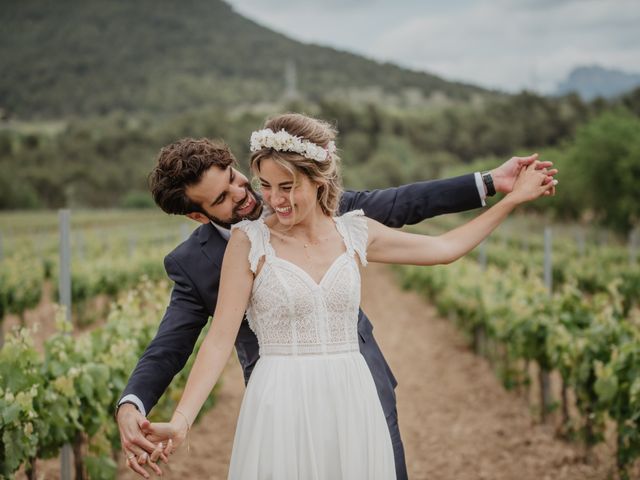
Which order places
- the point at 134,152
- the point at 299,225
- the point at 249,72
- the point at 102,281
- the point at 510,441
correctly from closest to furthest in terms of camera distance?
the point at 299,225
the point at 510,441
the point at 102,281
the point at 134,152
the point at 249,72

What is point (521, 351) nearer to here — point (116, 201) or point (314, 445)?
point (314, 445)

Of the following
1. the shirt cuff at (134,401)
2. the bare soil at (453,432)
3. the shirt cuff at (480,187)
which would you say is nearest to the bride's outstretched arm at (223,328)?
the shirt cuff at (134,401)

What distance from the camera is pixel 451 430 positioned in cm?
681

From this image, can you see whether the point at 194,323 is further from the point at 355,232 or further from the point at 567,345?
the point at 567,345

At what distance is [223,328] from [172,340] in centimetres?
25

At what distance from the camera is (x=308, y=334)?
2439 mm

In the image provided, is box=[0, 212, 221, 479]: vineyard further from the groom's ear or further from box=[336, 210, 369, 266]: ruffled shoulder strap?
box=[336, 210, 369, 266]: ruffled shoulder strap

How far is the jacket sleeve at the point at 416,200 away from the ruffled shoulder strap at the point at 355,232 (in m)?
0.17

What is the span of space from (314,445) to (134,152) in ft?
223

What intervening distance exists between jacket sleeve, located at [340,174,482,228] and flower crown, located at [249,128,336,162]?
1.50ft

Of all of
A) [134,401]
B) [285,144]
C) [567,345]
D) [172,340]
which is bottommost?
[567,345]

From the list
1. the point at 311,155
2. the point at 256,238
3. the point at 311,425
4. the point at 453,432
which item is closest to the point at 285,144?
the point at 311,155

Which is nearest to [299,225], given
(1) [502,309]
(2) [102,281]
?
(1) [502,309]

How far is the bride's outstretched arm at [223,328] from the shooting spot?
7.63 feet
